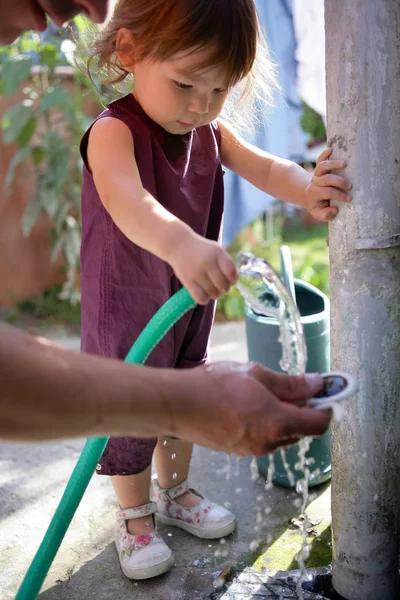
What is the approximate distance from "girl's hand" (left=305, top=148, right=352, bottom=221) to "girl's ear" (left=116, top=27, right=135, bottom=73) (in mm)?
531

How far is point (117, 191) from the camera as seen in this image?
1.46m

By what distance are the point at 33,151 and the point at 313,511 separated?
9.81ft

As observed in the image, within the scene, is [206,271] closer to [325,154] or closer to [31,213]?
[325,154]

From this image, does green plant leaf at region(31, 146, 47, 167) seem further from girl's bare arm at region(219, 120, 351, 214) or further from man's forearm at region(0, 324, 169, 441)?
man's forearm at region(0, 324, 169, 441)

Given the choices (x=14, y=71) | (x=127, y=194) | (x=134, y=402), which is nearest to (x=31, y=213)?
(x=14, y=71)

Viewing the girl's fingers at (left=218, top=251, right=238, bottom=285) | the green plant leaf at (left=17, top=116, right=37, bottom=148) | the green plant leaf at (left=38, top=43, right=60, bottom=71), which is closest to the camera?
the girl's fingers at (left=218, top=251, right=238, bottom=285)

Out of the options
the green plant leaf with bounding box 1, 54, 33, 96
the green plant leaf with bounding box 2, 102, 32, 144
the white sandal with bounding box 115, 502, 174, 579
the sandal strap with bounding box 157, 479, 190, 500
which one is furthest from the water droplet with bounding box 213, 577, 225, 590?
the green plant leaf with bounding box 2, 102, 32, 144

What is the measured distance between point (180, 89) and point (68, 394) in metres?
0.90

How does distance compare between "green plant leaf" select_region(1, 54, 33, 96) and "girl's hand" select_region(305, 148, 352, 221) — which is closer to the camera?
"girl's hand" select_region(305, 148, 352, 221)

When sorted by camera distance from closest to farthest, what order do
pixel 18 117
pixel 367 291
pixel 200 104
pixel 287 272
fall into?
pixel 367 291
pixel 200 104
pixel 287 272
pixel 18 117

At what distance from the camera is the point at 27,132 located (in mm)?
4074

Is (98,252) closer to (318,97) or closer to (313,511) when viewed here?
(313,511)

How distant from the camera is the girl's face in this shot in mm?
1519

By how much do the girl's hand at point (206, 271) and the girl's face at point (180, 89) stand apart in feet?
1.59
